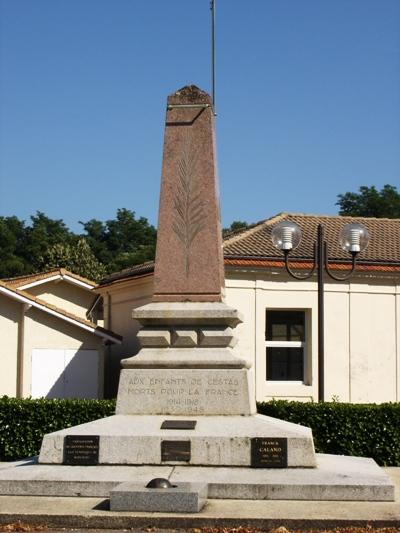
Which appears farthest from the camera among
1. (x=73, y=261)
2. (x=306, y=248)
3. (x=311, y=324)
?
(x=73, y=261)

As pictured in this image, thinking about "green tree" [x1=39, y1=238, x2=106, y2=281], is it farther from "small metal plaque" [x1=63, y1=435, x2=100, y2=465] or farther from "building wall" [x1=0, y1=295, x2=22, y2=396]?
"small metal plaque" [x1=63, y1=435, x2=100, y2=465]

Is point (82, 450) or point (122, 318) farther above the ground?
point (122, 318)

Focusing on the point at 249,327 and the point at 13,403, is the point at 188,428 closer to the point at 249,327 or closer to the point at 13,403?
the point at 13,403

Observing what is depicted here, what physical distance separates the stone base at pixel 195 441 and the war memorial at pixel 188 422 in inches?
0.4

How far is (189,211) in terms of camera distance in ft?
37.0

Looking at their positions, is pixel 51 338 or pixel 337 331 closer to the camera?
pixel 337 331

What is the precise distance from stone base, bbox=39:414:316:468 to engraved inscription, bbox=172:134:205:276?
6.86 feet

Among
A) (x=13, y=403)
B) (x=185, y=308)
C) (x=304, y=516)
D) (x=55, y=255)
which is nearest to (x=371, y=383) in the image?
(x=13, y=403)

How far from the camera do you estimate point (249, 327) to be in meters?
20.9

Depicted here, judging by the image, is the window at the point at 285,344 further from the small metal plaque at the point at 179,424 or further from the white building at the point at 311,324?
the small metal plaque at the point at 179,424

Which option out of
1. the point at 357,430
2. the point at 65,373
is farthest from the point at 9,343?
the point at 357,430

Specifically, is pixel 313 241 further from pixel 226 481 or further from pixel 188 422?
pixel 226 481

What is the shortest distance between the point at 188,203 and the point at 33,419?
16.8 feet

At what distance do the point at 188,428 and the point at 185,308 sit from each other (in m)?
1.57
